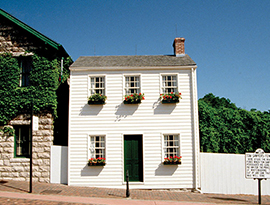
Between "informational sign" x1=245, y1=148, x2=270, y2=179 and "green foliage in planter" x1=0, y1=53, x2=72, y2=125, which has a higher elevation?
"green foliage in planter" x1=0, y1=53, x2=72, y2=125

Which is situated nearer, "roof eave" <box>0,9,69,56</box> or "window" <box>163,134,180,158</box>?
"window" <box>163,134,180,158</box>

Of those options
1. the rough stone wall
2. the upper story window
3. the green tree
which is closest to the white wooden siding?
the rough stone wall

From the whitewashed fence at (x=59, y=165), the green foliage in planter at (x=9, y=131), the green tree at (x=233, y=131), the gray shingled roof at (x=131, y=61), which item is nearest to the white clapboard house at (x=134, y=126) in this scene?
the gray shingled roof at (x=131, y=61)

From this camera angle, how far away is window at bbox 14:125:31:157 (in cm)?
1295

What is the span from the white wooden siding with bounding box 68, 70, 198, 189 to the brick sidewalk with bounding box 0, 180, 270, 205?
0.68 m

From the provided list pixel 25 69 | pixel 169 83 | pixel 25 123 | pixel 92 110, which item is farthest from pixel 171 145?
pixel 25 69

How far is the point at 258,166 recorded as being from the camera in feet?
33.2

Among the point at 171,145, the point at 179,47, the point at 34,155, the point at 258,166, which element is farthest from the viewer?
the point at 179,47

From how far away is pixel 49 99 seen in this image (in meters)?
12.9

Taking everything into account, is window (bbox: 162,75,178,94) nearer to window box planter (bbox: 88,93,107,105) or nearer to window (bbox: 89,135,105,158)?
window box planter (bbox: 88,93,107,105)

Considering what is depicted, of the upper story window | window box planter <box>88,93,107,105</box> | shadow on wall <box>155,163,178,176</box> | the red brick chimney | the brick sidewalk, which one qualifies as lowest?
the brick sidewalk

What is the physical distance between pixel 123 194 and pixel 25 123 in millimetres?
6339

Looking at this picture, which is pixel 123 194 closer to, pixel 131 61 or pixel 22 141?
pixel 22 141

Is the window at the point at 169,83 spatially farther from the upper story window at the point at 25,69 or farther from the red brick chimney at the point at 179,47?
the upper story window at the point at 25,69
